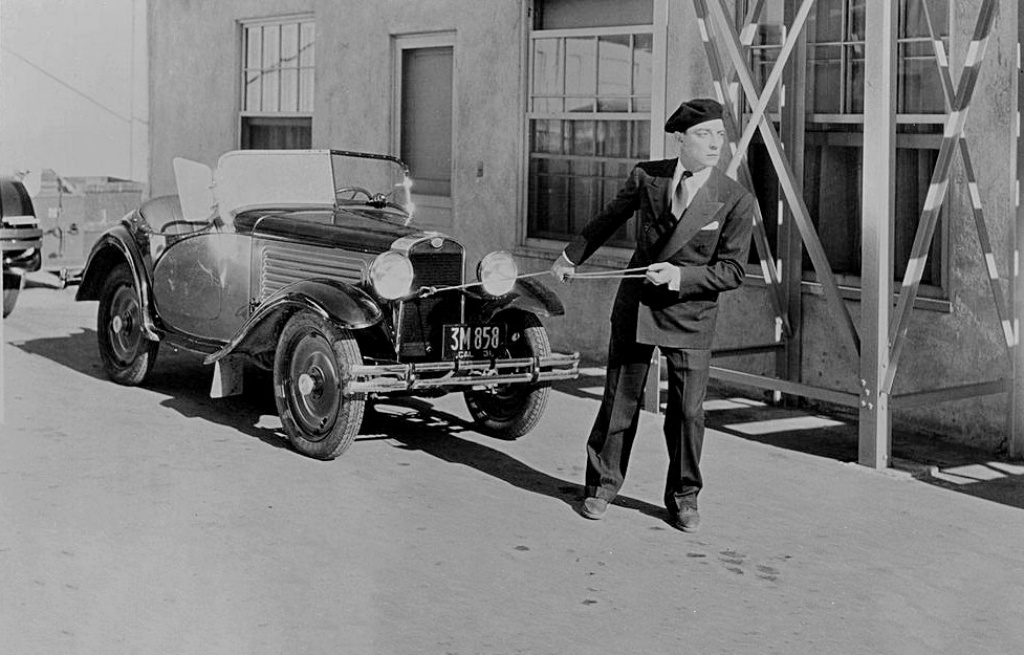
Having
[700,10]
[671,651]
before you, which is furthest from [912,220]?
[671,651]

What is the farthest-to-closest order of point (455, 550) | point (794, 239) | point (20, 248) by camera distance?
point (20, 248)
point (794, 239)
point (455, 550)

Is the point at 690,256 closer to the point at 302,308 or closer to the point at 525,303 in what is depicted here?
the point at 525,303

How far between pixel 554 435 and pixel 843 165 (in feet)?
8.61

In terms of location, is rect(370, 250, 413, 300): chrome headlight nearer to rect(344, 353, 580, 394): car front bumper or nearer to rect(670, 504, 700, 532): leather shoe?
rect(344, 353, 580, 394): car front bumper

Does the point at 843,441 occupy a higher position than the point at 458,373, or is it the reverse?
the point at 458,373

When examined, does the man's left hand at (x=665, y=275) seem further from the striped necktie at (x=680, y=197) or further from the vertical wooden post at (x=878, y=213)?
the vertical wooden post at (x=878, y=213)

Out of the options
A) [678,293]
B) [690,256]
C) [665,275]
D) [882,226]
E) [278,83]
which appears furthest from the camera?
[278,83]

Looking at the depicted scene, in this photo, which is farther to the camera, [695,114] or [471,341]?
[471,341]

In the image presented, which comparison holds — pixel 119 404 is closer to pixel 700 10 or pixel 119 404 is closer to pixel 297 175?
pixel 297 175

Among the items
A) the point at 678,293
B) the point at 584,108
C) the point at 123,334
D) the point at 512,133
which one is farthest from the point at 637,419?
the point at 512,133

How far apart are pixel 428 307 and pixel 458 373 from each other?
0.46 metres

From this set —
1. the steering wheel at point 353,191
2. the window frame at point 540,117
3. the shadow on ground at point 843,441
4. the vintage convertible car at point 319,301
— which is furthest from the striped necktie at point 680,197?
the window frame at point 540,117

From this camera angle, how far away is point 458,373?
7660 mm

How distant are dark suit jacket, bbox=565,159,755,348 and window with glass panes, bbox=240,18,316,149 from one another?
8.93 metres
